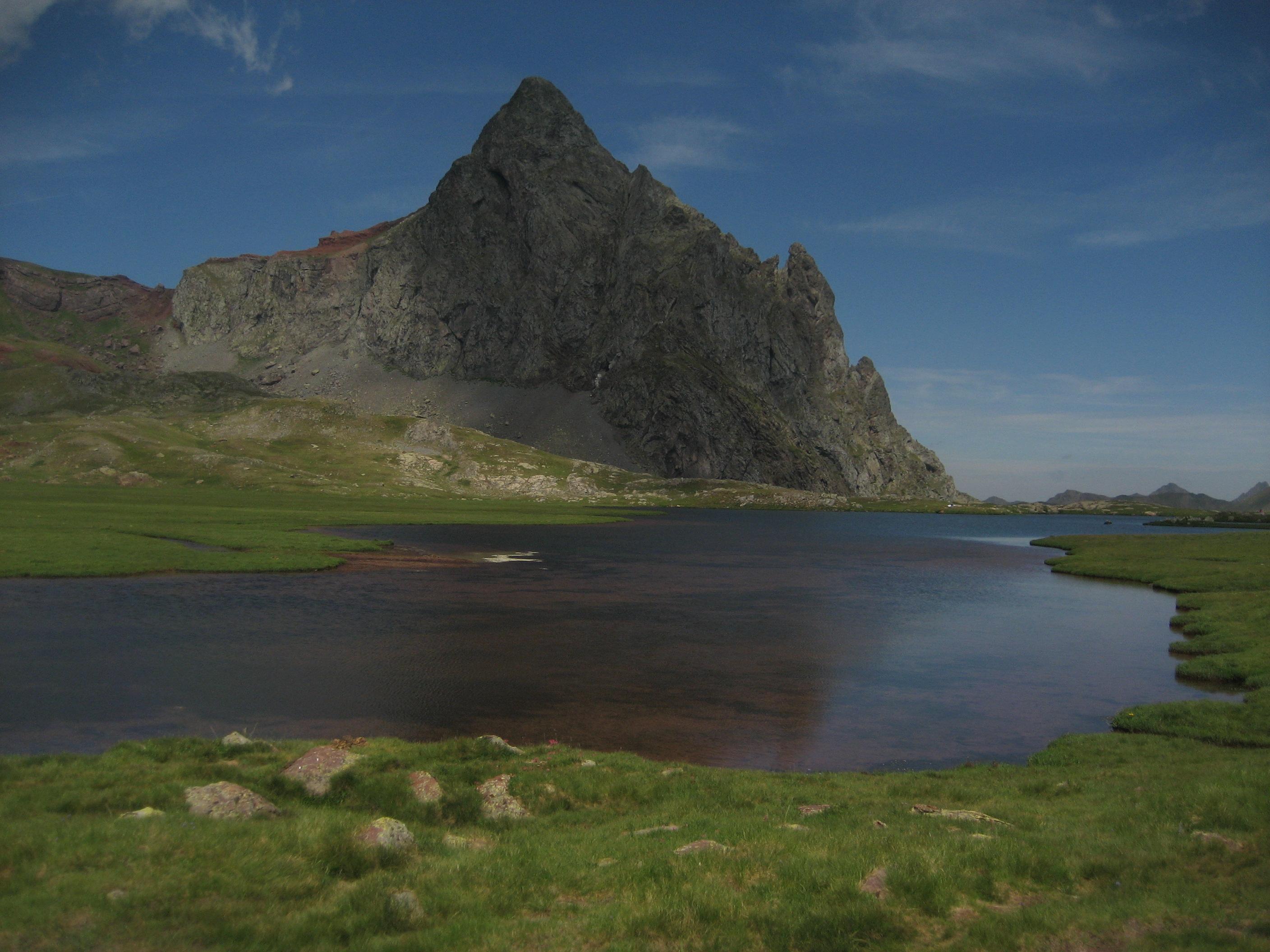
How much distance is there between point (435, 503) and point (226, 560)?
385ft

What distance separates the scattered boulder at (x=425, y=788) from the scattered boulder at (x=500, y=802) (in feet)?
3.59

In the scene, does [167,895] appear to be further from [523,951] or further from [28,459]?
[28,459]

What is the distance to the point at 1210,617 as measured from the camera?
53344 millimetres

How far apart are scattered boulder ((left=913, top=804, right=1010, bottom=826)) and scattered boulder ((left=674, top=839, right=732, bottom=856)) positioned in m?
6.03

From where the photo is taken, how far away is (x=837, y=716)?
1300 inches

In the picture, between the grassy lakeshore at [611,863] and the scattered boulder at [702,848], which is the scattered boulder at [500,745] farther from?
the scattered boulder at [702,848]

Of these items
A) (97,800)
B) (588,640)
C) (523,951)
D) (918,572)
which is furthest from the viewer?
(918,572)

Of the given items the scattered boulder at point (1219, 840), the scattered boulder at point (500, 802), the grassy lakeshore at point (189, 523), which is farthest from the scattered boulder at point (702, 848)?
the grassy lakeshore at point (189, 523)

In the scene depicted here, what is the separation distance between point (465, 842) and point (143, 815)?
623 cm

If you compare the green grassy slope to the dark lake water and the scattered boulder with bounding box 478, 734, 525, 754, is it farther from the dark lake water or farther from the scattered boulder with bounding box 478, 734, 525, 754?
the dark lake water

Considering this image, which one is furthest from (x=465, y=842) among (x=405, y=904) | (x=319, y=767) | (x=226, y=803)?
(x=319, y=767)

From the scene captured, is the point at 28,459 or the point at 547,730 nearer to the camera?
the point at 547,730

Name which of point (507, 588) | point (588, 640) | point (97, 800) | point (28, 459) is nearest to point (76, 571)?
point (507, 588)

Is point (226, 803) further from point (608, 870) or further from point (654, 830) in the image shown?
point (654, 830)
